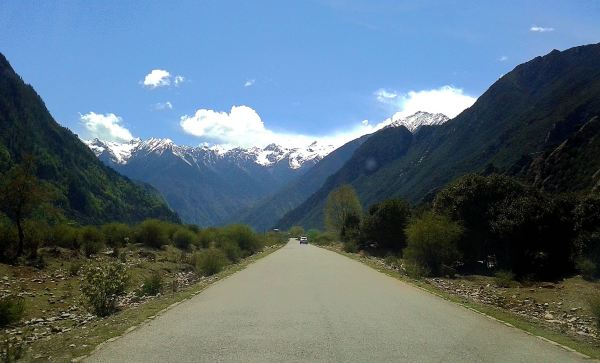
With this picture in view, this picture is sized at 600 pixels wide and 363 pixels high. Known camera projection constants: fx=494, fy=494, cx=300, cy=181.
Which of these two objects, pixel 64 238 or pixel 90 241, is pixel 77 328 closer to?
pixel 64 238

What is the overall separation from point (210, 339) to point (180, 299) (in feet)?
23.7

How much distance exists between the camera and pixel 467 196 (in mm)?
31766

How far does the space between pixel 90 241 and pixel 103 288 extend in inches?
1083

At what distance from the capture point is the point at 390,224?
4734cm

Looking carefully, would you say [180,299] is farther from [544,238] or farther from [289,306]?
[544,238]

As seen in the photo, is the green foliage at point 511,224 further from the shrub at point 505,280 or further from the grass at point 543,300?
the grass at point 543,300

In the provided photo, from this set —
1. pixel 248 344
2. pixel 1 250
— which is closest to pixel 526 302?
pixel 248 344

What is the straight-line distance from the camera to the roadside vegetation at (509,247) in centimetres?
2009

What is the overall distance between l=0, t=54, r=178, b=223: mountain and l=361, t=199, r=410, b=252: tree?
82442 millimetres

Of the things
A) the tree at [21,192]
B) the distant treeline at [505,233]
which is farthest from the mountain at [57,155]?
the distant treeline at [505,233]

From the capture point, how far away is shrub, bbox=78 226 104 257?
38.5 meters

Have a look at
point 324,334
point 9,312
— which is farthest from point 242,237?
point 324,334

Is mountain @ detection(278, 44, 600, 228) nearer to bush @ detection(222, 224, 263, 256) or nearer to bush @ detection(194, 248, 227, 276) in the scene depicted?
bush @ detection(222, 224, 263, 256)

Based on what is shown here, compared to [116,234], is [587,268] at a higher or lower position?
lower
